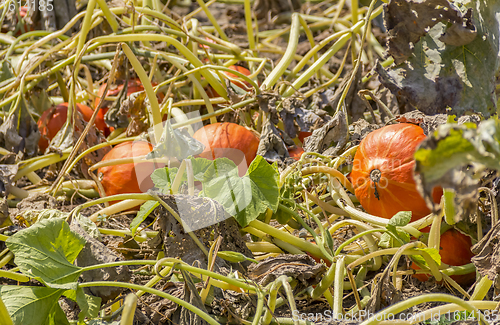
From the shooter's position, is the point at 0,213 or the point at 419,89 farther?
the point at 419,89

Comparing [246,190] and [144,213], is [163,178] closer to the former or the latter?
[144,213]

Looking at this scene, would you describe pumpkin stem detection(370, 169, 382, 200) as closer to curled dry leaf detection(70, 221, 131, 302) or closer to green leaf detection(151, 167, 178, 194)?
green leaf detection(151, 167, 178, 194)

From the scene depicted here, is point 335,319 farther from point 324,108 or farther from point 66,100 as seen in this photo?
point 66,100

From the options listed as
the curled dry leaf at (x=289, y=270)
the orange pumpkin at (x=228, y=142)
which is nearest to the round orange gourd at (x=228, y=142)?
the orange pumpkin at (x=228, y=142)

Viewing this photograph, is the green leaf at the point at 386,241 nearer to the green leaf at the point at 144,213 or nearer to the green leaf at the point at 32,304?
the green leaf at the point at 144,213

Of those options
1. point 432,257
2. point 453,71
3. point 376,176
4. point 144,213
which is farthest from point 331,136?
point 144,213

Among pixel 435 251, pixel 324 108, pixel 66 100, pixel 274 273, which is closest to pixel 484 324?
pixel 435 251
